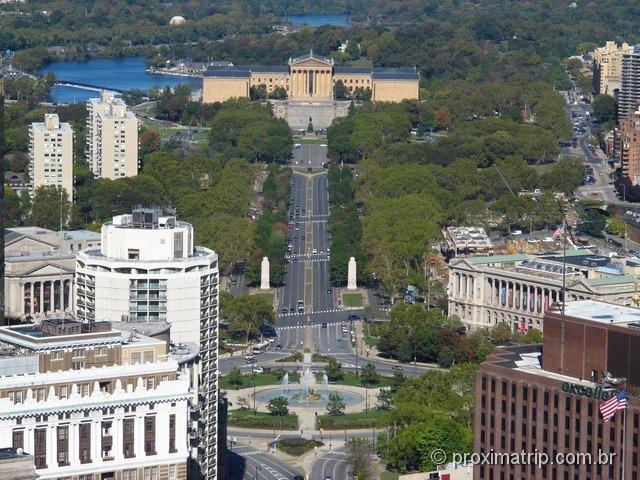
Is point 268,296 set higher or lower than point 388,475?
higher

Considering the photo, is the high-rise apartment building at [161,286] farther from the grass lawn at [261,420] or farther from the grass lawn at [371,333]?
the grass lawn at [371,333]

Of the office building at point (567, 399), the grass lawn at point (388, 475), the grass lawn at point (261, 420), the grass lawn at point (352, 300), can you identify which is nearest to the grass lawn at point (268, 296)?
the grass lawn at point (352, 300)

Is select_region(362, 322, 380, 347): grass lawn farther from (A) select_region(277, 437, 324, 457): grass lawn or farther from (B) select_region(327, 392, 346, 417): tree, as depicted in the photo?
(A) select_region(277, 437, 324, 457): grass lawn

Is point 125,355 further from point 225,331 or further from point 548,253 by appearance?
point 548,253

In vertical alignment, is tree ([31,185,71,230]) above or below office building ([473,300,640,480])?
above

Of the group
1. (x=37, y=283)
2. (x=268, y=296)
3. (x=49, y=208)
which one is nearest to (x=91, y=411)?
(x=37, y=283)

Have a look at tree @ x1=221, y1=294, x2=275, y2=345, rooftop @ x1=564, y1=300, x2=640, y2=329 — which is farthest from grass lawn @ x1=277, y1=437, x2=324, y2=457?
tree @ x1=221, y1=294, x2=275, y2=345

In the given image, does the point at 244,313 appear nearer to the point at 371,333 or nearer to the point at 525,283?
the point at 371,333
